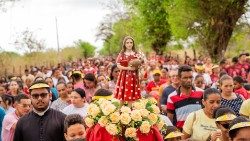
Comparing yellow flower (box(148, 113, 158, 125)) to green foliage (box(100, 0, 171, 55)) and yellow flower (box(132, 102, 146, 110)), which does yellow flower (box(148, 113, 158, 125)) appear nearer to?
yellow flower (box(132, 102, 146, 110))

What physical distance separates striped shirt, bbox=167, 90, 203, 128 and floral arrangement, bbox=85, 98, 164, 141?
5.41 feet

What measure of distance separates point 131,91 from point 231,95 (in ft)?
5.24

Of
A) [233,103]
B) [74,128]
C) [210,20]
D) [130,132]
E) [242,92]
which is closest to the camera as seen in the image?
[74,128]

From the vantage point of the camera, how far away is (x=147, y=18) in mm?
46844

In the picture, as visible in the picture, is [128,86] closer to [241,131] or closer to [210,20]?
[241,131]

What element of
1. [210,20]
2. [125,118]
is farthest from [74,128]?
[210,20]

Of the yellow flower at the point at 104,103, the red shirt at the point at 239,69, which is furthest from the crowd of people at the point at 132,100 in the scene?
the red shirt at the point at 239,69

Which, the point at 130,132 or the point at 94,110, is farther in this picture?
the point at 94,110

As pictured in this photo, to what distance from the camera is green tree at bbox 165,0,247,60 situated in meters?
31.4

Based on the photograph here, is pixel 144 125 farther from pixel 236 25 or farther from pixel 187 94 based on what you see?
pixel 236 25

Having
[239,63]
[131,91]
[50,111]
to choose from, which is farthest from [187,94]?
[239,63]

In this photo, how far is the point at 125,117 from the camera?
6.50m

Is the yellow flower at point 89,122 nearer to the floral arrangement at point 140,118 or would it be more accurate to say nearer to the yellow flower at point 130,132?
the floral arrangement at point 140,118

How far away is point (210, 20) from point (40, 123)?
26005 mm
